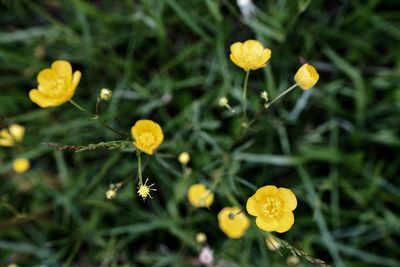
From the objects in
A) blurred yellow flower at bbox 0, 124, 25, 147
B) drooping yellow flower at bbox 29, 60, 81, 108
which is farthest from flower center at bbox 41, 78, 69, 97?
blurred yellow flower at bbox 0, 124, 25, 147

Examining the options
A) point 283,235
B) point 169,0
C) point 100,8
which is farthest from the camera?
point 100,8

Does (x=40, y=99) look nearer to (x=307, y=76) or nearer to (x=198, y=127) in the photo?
(x=198, y=127)

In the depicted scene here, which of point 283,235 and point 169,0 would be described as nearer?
point 169,0

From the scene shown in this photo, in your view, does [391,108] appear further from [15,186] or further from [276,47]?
[15,186]

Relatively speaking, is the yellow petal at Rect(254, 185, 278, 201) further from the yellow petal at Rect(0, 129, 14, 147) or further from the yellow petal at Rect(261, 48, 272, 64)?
the yellow petal at Rect(0, 129, 14, 147)

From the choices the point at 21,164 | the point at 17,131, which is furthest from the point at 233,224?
the point at 17,131

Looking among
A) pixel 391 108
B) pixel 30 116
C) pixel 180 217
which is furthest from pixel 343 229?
pixel 30 116

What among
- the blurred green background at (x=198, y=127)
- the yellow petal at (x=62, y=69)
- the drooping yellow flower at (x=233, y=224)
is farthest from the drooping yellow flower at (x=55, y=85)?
the drooping yellow flower at (x=233, y=224)
